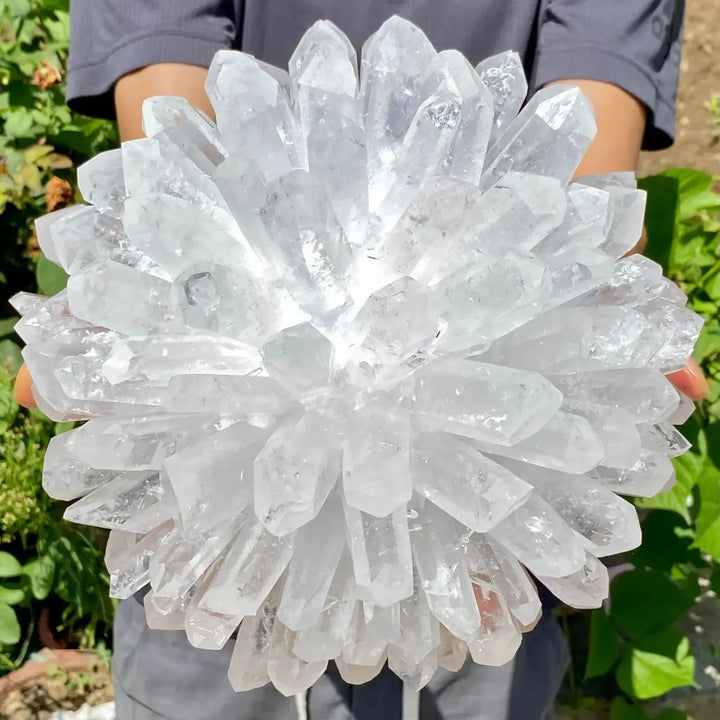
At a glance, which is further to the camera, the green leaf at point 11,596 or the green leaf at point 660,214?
the green leaf at point 11,596

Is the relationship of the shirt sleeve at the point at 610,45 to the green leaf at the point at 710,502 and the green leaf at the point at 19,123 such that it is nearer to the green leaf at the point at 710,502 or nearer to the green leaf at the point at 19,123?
the green leaf at the point at 710,502

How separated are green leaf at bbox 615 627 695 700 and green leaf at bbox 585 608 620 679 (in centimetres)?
4

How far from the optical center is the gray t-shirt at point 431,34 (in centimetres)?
60

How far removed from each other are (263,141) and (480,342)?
5.3 inches

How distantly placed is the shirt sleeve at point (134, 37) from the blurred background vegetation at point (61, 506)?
28cm

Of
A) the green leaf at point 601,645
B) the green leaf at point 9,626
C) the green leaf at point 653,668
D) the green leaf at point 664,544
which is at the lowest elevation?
the green leaf at point 9,626

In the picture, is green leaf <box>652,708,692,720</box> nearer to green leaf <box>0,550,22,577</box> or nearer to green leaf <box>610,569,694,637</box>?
green leaf <box>610,569,694,637</box>

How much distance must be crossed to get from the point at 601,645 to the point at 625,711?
0.15 m

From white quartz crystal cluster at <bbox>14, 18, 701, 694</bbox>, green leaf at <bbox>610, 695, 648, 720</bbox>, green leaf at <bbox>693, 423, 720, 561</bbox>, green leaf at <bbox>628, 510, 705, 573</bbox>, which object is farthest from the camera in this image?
green leaf at <bbox>610, 695, 648, 720</bbox>

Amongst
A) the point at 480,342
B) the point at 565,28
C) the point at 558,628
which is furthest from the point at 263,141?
the point at 558,628

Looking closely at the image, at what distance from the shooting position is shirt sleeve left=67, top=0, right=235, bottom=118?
0.59m

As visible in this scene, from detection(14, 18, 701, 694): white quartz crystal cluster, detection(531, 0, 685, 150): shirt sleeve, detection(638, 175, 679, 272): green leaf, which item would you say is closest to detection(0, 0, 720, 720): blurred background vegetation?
detection(638, 175, 679, 272): green leaf

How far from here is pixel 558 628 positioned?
772 mm

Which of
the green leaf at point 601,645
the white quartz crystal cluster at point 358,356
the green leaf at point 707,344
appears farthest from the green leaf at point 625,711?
the white quartz crystal cluster at point 358,356
